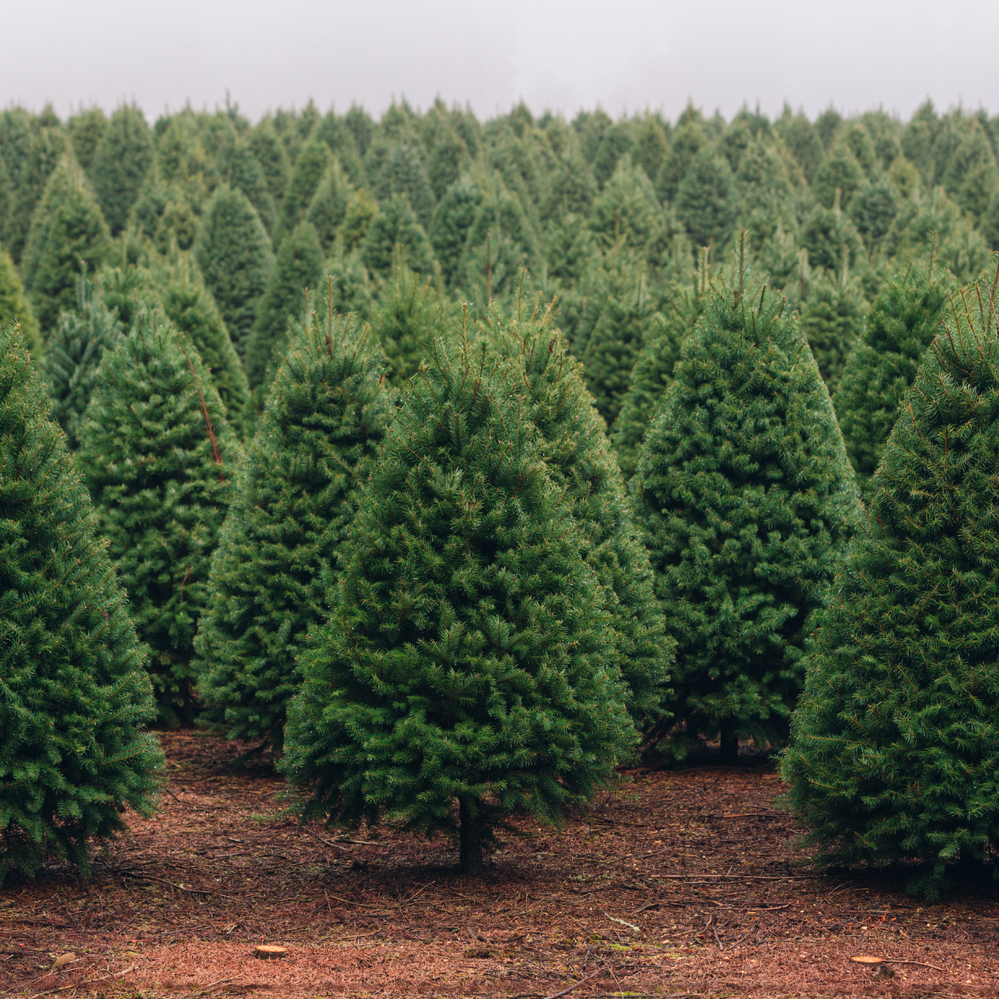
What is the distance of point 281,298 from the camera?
28.2 meters

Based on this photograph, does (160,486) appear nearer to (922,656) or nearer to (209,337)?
(209,337)

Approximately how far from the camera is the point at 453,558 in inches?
292

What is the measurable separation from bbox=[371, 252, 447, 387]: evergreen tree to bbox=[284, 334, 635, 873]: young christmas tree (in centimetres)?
771

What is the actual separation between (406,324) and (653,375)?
3.64 meters

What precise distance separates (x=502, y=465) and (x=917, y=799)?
3431mm

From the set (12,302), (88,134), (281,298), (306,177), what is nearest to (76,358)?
(12,302)

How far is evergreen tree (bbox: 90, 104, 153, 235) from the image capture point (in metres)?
Result: 46.5

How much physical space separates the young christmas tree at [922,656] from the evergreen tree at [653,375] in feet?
23.0

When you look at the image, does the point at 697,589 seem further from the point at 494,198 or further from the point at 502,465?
the point at 494,198

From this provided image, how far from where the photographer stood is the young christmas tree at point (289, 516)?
1058 centimetres

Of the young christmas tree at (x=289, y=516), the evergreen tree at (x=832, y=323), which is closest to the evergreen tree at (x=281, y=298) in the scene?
the evergreen tree at (x=832, y=323)

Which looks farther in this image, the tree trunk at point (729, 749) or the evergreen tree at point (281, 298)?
the evergreen tree at point (281, 298)

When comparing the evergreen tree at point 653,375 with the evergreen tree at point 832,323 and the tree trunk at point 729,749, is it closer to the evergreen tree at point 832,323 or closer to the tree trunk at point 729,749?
the tree trunk at point 729,749

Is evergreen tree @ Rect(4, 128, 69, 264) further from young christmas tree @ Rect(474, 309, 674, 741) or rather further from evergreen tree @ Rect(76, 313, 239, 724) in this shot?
young christmas tree @ Rect(474, 309, 674, 741)
